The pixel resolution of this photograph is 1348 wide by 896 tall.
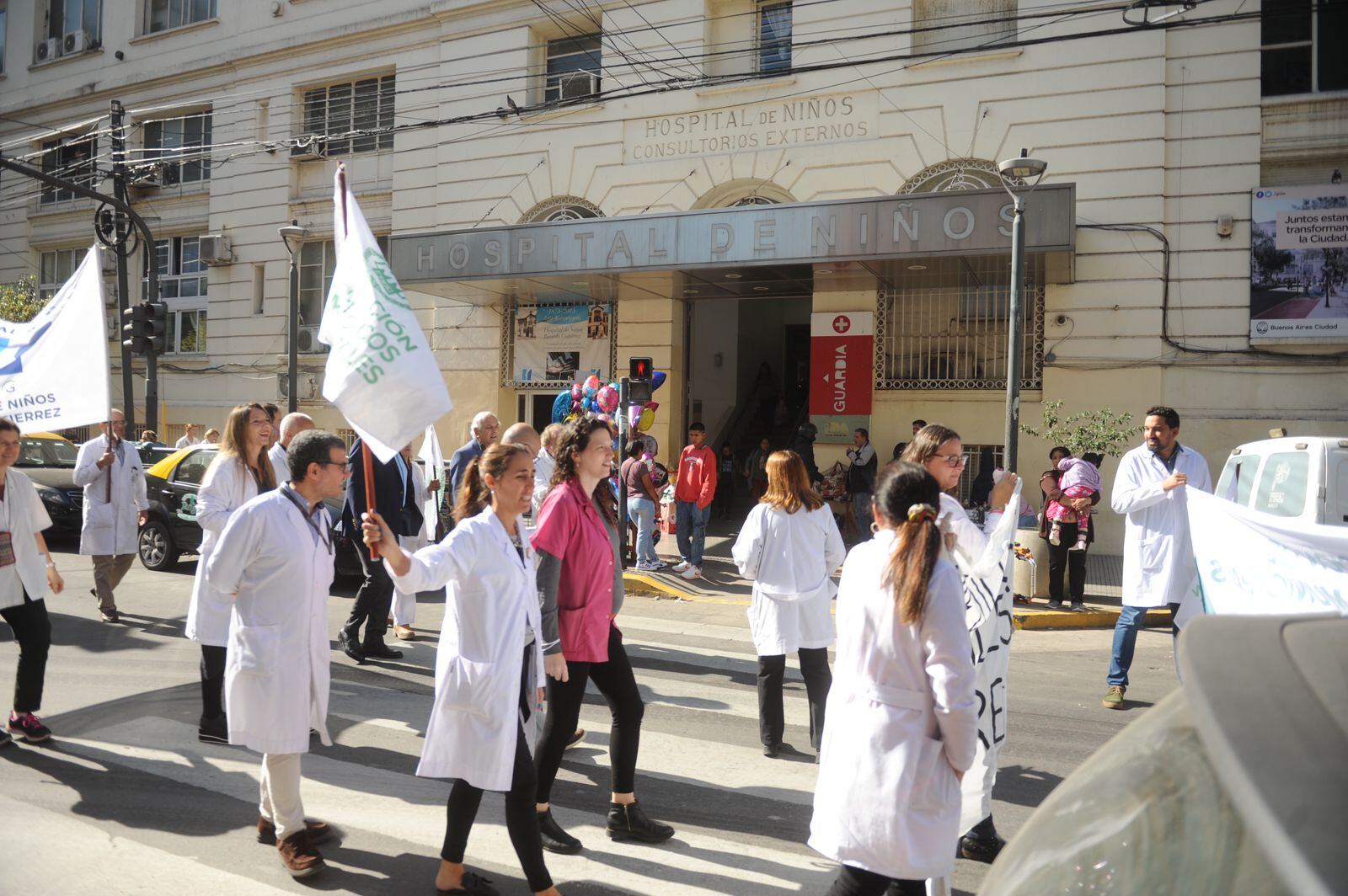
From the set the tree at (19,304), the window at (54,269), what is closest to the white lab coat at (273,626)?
the tree at (19,304)

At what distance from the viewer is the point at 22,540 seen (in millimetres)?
5895

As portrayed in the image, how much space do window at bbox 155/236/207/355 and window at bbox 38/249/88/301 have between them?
405 cm

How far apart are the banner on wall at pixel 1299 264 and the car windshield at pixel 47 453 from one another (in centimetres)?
1766

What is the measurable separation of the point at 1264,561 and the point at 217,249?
24.4 metres

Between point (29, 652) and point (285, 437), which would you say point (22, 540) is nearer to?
point (29, 652)

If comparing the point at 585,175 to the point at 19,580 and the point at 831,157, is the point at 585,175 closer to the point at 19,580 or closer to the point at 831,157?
the point at 831,157

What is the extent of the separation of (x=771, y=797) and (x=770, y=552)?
1.45 m

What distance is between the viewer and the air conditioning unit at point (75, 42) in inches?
1089

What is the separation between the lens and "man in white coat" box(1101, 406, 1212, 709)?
6703mm

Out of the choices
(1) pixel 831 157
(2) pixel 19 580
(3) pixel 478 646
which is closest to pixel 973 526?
(3) pixel 478 646

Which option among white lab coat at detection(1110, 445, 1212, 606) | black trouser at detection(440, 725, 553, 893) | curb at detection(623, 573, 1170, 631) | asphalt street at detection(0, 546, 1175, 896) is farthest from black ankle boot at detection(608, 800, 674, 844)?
curb at detection(623, 573, 1170, 631)

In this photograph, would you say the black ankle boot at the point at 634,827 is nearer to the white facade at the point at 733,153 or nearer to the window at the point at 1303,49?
the white facade at the point at 733,153

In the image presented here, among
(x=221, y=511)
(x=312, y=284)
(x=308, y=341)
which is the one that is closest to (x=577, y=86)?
(x=312, y=284)

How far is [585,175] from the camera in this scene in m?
19.5
